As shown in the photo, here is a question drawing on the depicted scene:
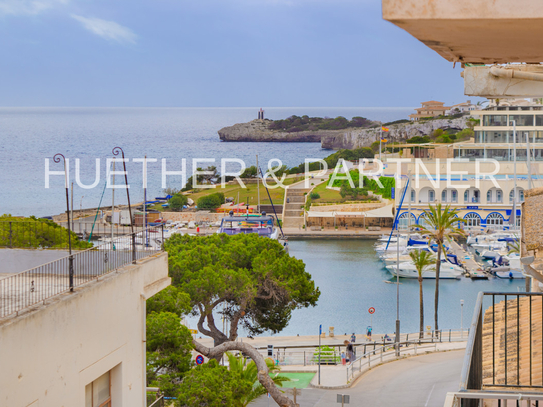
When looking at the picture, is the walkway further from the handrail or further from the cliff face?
the cliff face

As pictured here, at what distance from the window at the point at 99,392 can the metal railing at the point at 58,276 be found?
3.80 feet

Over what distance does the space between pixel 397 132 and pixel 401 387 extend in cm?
14469

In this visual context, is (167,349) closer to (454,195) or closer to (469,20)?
(469,20)

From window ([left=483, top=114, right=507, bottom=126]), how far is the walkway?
5227 cm

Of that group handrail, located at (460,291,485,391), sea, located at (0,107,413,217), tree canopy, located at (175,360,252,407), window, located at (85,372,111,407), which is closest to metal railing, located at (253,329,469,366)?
tree canopy, located at (175,360,252,407)

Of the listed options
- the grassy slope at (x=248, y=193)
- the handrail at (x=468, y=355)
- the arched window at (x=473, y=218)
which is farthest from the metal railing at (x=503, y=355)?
the grassy slope at (x=248, y=193)

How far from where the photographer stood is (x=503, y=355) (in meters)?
6.13

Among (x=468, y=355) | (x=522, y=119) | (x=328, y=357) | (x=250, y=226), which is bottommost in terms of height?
(x=328, y=357)

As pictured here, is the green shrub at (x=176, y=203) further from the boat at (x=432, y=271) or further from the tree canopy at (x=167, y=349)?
the tree canopy at (x=167, y=349)

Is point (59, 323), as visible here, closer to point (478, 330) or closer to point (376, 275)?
point (478, 330)

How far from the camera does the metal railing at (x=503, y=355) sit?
4104 millimetres

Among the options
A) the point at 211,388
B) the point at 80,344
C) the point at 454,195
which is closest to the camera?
the point at 80,344

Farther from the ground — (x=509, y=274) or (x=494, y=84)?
(x=494, y=84)

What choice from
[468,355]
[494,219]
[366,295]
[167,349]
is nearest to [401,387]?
[167,349]
